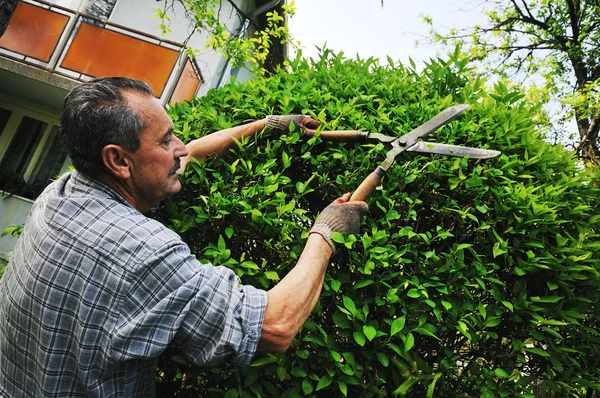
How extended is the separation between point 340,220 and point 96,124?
0.99 metres

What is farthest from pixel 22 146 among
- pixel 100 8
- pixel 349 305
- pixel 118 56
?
pixel 349 305

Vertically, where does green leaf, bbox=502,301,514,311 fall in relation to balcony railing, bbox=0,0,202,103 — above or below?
below

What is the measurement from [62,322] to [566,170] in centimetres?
226

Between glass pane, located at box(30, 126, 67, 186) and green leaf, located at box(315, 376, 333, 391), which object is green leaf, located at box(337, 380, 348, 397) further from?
glass pane, located at box(30, 126, 67, 186)

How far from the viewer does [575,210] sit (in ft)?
6.55

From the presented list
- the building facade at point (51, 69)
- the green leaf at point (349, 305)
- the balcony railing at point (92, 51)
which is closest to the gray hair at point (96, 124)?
the green leaf at point (349, 305)

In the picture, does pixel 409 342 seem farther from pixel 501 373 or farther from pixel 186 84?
pixel 186 84

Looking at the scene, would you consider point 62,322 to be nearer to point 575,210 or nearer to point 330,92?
point 330,92

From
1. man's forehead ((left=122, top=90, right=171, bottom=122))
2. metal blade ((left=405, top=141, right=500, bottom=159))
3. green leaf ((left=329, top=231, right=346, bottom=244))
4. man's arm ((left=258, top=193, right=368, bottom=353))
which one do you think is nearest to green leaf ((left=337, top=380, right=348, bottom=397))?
man's arm ((left=258, top=193, right=368, bottom=353))

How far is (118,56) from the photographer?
859 centimetres

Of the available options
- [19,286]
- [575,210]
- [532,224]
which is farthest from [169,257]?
[575,210]

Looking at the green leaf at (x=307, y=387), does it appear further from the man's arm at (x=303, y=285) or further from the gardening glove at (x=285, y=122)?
the gardening glove at (x=285, y=122)

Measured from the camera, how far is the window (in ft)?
33.6

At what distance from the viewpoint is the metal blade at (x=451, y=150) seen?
6.36ft
